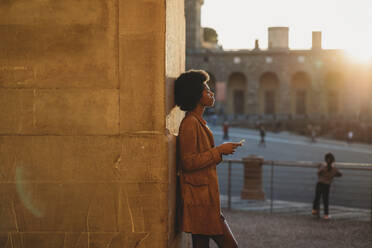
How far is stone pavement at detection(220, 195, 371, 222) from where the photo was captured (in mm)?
6766

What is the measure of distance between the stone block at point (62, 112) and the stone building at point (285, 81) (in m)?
42.7

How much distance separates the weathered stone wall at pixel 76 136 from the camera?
2580mm

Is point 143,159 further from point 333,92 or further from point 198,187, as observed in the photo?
point 333,92

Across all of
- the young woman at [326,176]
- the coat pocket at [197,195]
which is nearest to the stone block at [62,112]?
the coat pocket at [197,195]

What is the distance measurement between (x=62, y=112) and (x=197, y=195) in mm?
1040

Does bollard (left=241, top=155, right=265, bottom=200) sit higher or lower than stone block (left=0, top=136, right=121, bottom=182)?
lower

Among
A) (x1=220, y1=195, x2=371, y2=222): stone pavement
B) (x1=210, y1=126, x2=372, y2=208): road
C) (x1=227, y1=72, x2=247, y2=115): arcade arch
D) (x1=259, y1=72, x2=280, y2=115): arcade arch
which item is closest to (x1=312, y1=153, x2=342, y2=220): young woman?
(x1=210, y1=126, x2=372, y2=208): road

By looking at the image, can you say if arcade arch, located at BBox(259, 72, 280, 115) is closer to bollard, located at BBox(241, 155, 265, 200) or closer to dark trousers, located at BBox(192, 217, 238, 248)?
bollard, located at BBox(241, 155, 265, 200)

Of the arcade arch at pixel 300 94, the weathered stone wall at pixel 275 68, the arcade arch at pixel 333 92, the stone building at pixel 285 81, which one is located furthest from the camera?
the arcade arch at pixel 300 94

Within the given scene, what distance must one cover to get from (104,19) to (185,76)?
0.66m

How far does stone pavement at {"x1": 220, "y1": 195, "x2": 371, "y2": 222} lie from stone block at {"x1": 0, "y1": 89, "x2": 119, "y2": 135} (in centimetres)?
519

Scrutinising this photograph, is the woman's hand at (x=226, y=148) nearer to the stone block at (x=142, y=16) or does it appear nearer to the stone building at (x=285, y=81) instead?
the stone block at (x=142, y=16)

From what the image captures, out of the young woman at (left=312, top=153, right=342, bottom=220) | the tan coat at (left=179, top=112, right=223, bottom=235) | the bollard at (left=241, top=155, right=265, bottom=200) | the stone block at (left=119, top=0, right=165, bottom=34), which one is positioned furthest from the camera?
the bollard at (left=241, top=155, right=265, bottom=200)

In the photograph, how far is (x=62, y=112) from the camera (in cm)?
259
